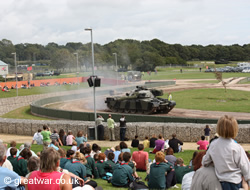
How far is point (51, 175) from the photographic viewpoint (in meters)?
5.11

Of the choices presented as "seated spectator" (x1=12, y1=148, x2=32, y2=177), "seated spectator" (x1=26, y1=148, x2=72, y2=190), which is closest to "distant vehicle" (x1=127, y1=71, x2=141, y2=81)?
"seated spectator" (x1=12, y1=148, x2=32, y2=177)

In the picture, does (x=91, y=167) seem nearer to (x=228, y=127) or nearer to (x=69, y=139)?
(x=228, y=127)

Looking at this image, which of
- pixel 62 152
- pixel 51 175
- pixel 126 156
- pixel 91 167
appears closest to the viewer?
pixel 51 175

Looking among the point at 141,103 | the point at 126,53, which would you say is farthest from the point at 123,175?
the point at 126,53

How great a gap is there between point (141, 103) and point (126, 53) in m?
61.7

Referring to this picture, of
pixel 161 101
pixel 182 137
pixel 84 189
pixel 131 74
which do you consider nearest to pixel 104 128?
pixel 182 137

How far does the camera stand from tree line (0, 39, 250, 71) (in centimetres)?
9344

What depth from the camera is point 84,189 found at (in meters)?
6.28

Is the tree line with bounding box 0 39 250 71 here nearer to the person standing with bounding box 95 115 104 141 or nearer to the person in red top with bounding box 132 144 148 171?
the person standing with bounding box 95 115 104 141

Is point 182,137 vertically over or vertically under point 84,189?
under

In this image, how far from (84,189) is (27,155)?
12.0ft

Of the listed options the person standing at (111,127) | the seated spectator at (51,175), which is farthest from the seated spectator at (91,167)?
the person standing at (111,127)

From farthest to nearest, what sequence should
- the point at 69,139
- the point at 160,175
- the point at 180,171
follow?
the point at 69,139
the point at 180,171
the point at 160,175

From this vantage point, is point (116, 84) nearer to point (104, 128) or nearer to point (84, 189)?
point (104, 128)
